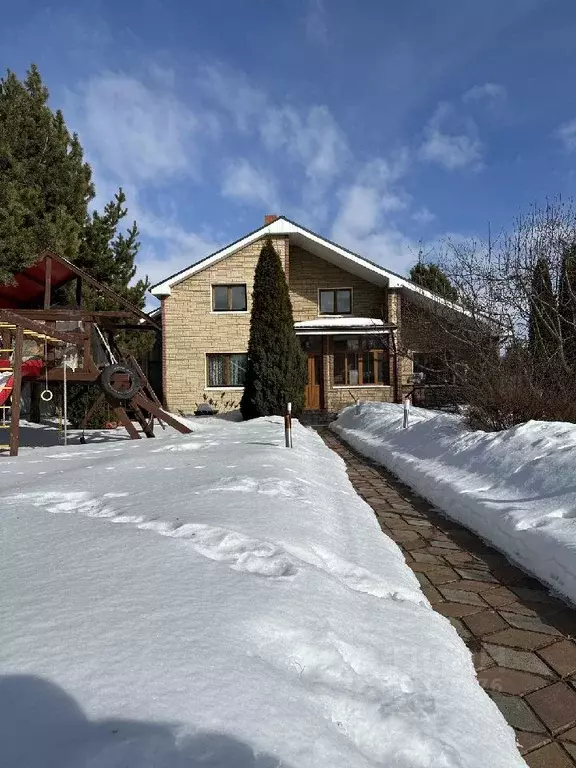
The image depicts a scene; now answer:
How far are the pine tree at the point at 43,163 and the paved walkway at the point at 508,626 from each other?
1125 cm

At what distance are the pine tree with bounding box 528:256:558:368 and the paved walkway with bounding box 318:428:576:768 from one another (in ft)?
26.3

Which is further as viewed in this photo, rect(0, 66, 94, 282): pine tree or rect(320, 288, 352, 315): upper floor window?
rect(320, 288, 352, 315): upper floor window

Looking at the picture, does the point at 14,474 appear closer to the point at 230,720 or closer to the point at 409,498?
the point at 409,498

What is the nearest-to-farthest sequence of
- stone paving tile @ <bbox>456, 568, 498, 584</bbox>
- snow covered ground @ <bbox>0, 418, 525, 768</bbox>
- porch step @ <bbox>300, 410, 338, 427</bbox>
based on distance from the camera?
1. snow covered ground @ <bbox>0, 418, 525, 768</bbox>
2. stone paving tile @ <bbox>456, 568, 498, 584</bbox>
3. porch step @ <bbox>300, 410, 338, 427</bbox>

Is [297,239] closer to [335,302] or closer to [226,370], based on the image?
[335,302]

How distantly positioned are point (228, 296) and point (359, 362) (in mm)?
5780

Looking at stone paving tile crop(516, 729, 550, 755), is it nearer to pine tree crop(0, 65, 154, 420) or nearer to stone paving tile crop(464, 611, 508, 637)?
stone paving tile crop(464, 611, 508, 637)

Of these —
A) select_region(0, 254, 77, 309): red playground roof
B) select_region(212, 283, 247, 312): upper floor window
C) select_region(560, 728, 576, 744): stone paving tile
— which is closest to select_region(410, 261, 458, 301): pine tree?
select_region(212, 283, 247, 312): upper floor window

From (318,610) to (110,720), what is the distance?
44.4 inches

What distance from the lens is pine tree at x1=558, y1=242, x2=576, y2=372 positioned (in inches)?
444

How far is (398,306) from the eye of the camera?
19.9 meters

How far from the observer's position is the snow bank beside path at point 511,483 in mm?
3752

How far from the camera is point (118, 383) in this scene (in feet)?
32.8

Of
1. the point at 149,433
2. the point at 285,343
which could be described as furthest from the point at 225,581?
the point at 285,343
